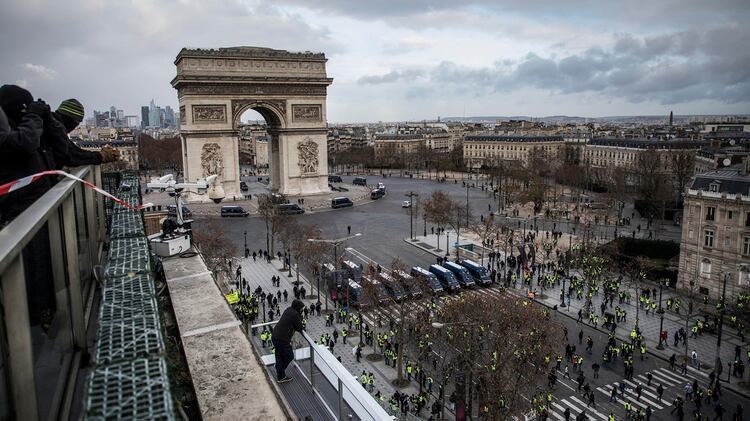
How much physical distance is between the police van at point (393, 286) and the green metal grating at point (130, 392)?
22.5 m

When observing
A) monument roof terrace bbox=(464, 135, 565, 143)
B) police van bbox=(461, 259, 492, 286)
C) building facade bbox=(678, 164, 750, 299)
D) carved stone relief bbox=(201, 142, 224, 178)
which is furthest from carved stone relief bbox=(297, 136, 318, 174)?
monument roof terrace bbox=(464, 135, 565, 143)

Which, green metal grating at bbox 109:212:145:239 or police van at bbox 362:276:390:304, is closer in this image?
green metal grating at bbox 109:212:145:239

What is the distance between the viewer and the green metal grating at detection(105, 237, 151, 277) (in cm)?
475

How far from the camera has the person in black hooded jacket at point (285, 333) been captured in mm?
6488

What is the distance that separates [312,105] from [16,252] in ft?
177

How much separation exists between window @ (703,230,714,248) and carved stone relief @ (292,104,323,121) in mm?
36805

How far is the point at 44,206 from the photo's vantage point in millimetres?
3408

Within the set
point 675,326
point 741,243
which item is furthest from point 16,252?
point 741,243

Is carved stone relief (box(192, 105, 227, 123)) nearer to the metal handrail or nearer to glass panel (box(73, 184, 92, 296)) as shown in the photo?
glass panel (box(73, 184, 92, 296))

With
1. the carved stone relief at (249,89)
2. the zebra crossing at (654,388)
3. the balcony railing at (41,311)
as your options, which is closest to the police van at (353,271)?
the zebra crossing at (654,388)

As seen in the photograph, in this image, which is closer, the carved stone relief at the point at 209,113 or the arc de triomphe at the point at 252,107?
the arc de triomphe at the point at 252,107

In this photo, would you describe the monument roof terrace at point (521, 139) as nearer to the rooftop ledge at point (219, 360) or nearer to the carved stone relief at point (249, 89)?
the carved stone relief at point (249, 89)

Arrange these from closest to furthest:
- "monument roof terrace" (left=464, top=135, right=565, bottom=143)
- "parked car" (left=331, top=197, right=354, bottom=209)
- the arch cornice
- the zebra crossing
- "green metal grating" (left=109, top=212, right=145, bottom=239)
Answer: "green metal grating" (left=109, top=212, right=145, bottom=239) → the zebra crossing → the arch cornice → "parked car" (left=331, top=197, right=354, bottom=209) → "monument roof terrace" (left=464, top=135, right=565, bottom=143)

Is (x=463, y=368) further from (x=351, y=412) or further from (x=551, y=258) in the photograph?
(x=551, y=258)
